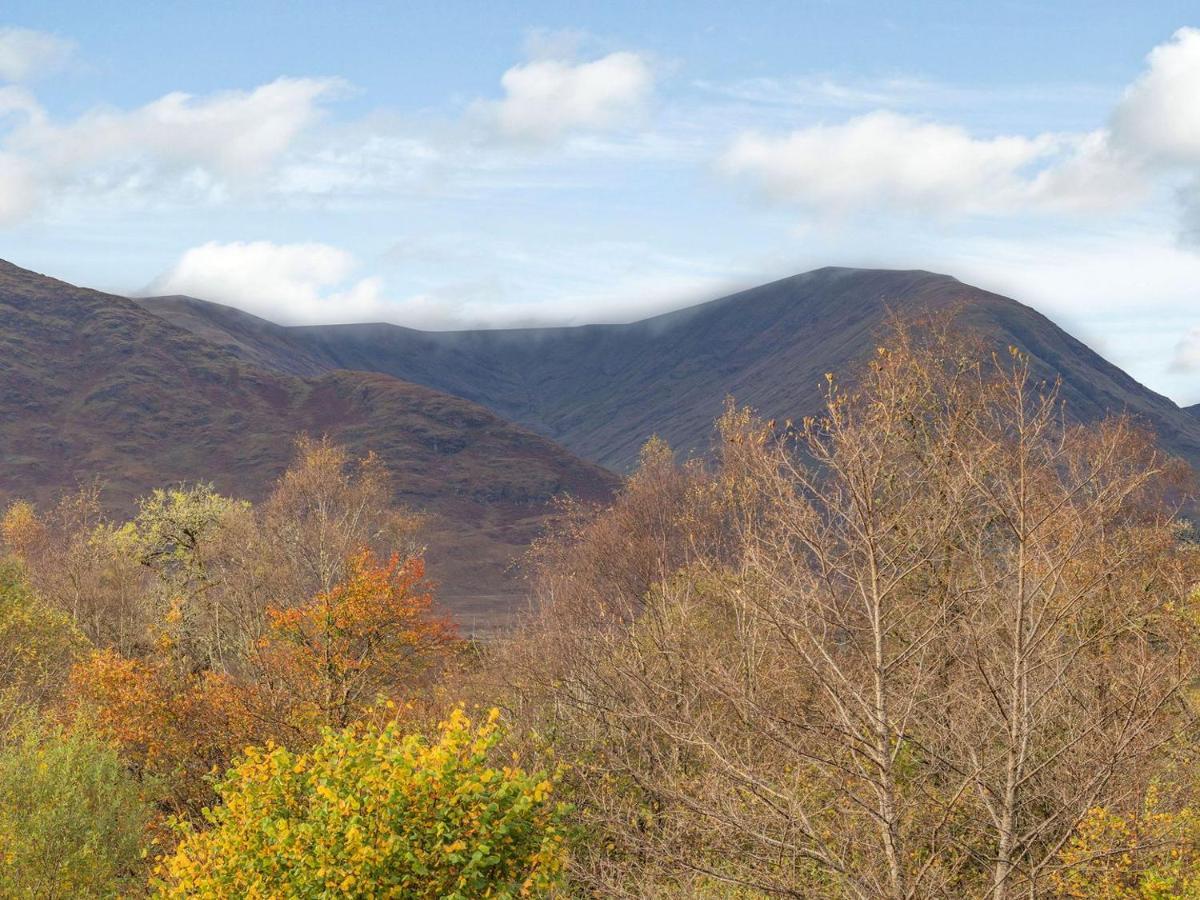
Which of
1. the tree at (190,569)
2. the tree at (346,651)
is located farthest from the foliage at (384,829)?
the tree at (190,569)

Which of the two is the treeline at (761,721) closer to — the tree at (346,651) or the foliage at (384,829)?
the foliage at (384,829)

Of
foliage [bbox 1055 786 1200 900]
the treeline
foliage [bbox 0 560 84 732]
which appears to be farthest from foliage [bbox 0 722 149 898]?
foliage [bbox 1055 786 1200 900]

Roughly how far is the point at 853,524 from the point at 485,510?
163265 mm

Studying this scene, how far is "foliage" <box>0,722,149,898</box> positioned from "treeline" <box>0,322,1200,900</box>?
8cm

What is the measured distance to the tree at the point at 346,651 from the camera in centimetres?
3095

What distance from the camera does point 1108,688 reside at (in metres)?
19.0

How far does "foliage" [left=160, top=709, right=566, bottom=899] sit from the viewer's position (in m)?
13.2

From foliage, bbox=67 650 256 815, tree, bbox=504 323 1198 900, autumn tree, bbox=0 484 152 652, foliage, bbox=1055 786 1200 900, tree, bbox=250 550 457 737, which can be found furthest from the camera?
autumn tree, bbox=0 484 152 652

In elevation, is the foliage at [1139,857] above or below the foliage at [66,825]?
above

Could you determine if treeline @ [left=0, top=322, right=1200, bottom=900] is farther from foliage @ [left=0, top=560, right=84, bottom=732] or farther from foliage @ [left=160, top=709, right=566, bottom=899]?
foliage @ [left=0, top=560, right=84, bottom=732]

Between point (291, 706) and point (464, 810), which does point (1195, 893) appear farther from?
point (291, 706)

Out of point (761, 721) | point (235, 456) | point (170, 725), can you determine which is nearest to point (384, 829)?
point (761, 721)

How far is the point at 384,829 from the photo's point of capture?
523 inches

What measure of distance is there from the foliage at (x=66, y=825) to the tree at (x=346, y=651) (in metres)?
4.46
